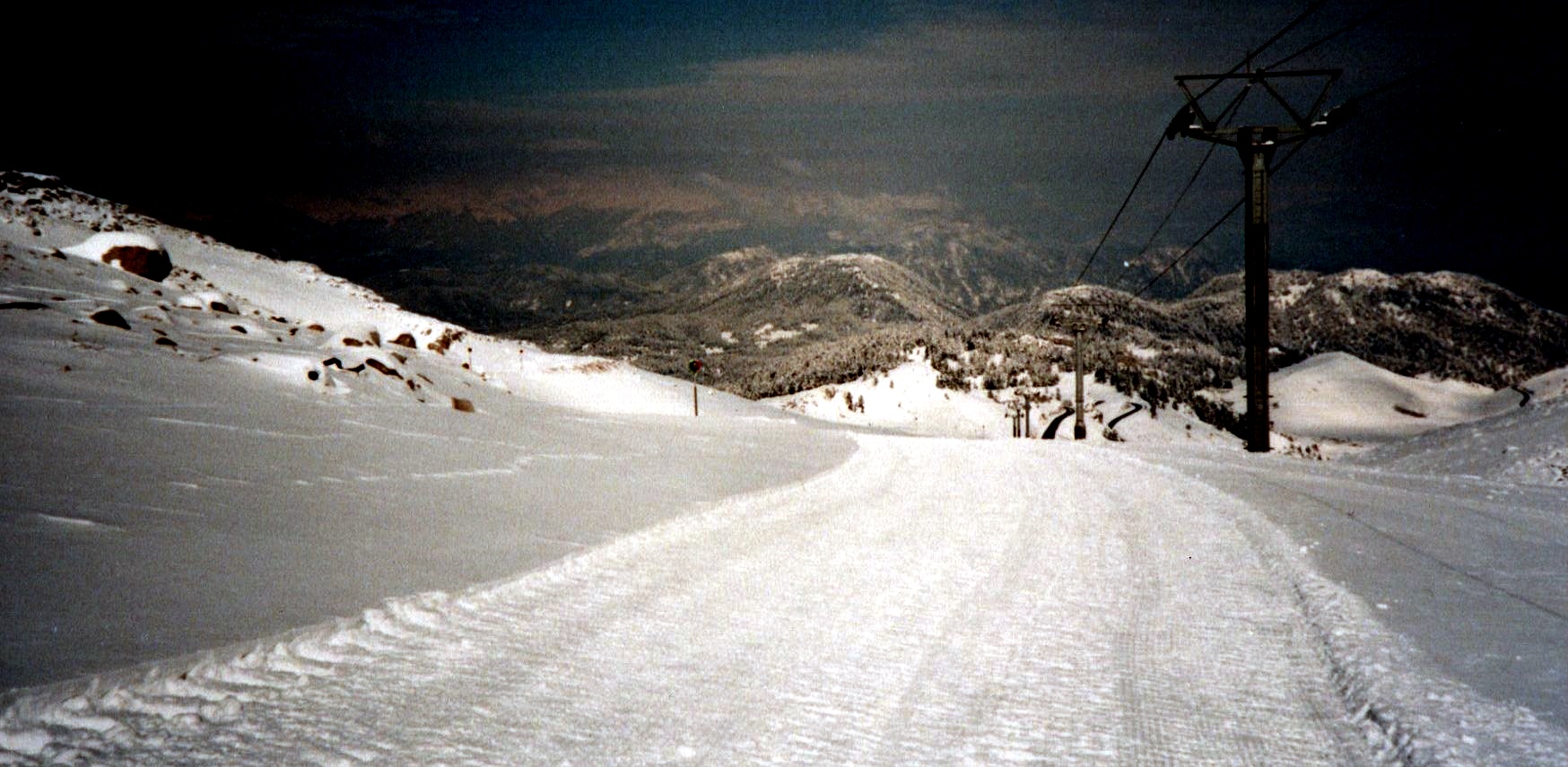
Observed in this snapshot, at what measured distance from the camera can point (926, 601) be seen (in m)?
6.69

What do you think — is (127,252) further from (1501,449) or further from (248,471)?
(1501,449)

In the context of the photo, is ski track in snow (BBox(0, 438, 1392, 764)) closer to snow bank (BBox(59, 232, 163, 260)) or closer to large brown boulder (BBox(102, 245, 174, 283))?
large brown boulder (BBox(102, 245, 174, 283))

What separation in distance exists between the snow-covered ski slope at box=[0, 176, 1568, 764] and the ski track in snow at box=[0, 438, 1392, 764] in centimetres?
2

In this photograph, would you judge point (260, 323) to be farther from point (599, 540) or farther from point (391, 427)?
point (599, 540)

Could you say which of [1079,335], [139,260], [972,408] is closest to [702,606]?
[139,260]

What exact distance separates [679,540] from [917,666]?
14.2 feet

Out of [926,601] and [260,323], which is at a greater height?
[260,323]

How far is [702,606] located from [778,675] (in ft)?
5.23

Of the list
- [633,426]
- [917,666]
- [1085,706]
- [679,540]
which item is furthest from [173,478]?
[633,426]

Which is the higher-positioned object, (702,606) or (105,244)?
(105,244)

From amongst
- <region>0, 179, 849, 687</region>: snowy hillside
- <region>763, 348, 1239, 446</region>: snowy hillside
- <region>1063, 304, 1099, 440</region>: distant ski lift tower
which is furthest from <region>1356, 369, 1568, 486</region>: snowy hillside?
<region>763, 348, 1239, 446</region>: snowy hillside

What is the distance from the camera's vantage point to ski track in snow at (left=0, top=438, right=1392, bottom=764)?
13.3ft

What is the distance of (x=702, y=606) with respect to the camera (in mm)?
6535

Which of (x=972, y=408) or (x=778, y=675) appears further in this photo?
(x=972, y=408)
